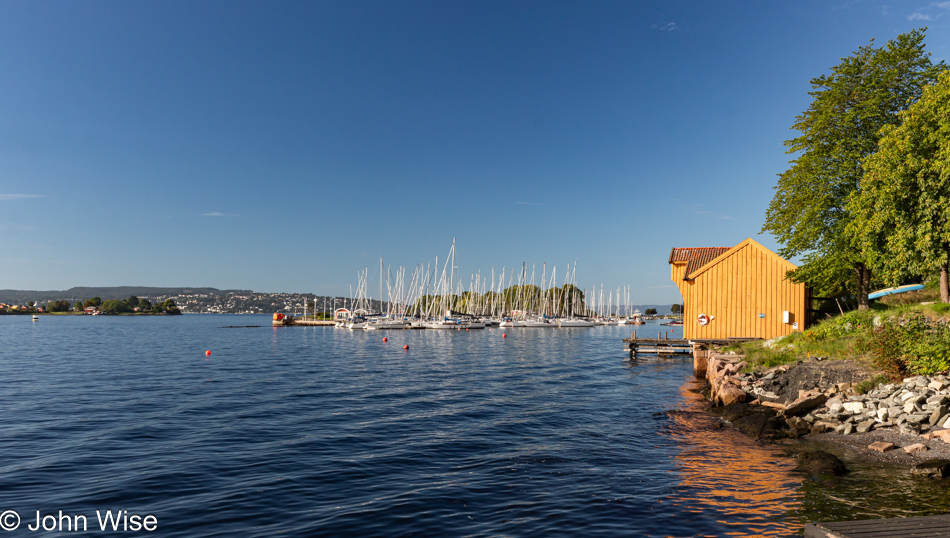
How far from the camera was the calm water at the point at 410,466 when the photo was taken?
10.3 metres

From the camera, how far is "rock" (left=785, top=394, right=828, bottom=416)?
17891mm

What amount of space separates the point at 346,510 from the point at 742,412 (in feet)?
49.6

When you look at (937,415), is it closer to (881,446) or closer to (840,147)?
(881,446)

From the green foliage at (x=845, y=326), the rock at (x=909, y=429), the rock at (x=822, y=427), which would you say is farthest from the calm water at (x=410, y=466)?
the green foliage at (x=845, y=326)

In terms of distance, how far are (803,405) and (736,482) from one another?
7.54 m

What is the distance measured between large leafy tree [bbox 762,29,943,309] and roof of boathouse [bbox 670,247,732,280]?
8076 mm

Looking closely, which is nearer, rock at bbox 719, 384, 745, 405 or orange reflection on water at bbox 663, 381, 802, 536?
orange reflection on water at bbox 663, 381, 802, 536

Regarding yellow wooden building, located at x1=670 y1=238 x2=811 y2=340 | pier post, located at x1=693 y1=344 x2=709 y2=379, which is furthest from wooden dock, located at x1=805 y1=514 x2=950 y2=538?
yellow wooden building, located at x1=670 y1=238 x2=811 y2=340

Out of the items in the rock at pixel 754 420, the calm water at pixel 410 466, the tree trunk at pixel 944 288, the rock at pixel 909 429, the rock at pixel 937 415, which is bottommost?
the calm water at pixel 410 466

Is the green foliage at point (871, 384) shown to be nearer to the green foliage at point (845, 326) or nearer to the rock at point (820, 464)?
the green foliage at point (845, 326)

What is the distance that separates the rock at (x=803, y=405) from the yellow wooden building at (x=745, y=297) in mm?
18952

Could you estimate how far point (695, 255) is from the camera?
4266cm

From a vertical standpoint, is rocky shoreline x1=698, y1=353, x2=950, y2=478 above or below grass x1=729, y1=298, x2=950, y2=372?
below

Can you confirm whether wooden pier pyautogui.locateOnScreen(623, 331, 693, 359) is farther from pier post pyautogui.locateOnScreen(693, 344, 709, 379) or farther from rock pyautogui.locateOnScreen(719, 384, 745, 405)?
rock pyautogui.locateOnScreen(719, 384, 745, 405)
